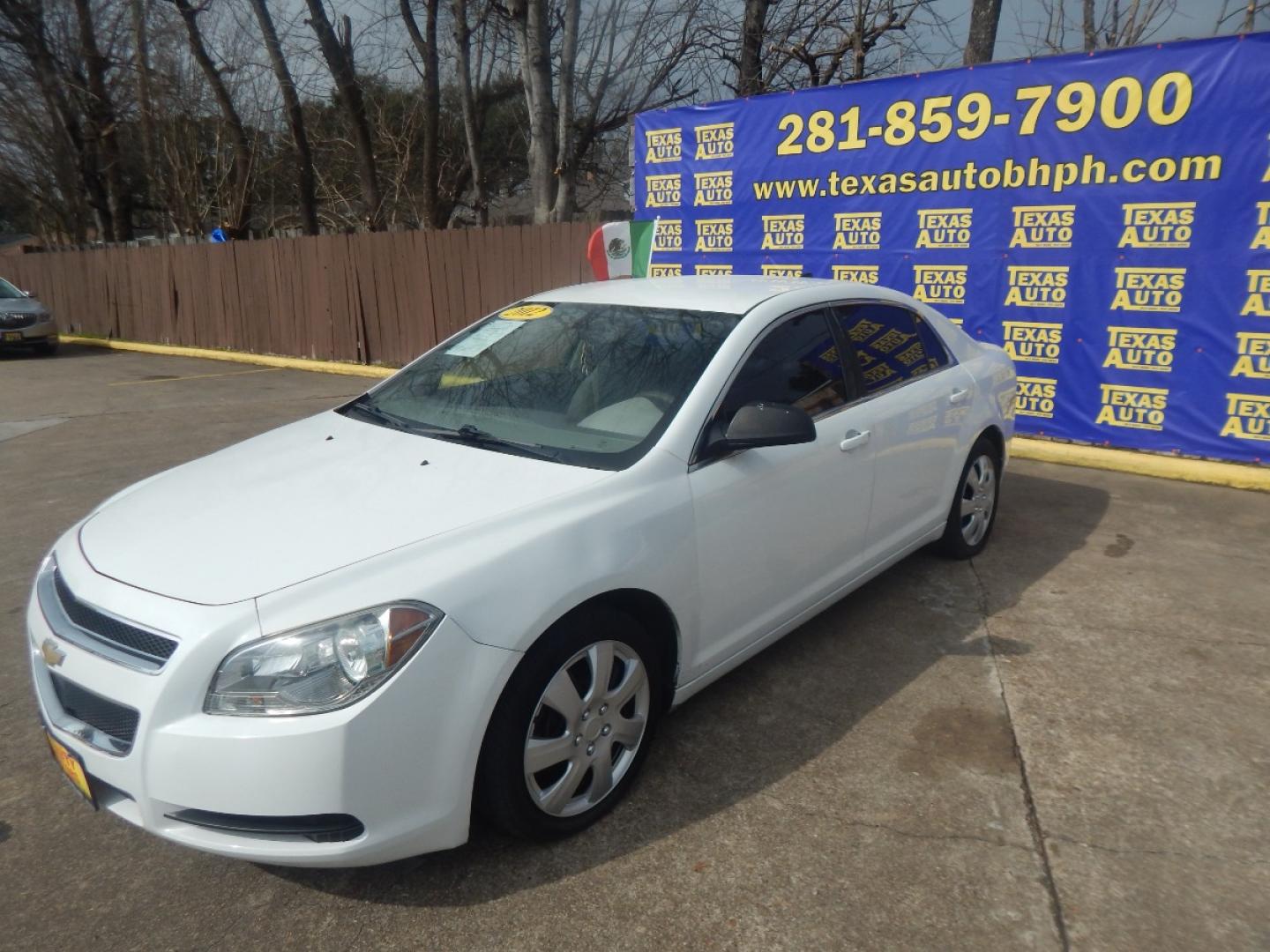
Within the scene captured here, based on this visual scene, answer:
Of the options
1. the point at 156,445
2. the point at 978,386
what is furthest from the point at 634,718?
the point at 156,445

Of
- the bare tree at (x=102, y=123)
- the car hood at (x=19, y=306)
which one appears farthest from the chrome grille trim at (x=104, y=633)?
the bare tree at (x=102, y=123)

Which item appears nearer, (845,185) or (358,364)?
(845,185)

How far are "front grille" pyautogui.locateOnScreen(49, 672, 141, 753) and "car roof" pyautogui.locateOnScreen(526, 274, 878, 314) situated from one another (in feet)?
7.59

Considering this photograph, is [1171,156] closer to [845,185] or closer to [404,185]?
[845,185]

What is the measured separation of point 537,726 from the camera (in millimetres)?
2566

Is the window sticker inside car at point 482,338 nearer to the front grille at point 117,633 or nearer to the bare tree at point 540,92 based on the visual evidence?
the front grille at point 117,633

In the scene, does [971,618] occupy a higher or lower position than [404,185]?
lower

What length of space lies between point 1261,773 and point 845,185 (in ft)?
20.3

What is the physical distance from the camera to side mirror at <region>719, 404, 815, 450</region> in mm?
2975

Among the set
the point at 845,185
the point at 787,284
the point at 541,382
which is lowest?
the point at 541,382

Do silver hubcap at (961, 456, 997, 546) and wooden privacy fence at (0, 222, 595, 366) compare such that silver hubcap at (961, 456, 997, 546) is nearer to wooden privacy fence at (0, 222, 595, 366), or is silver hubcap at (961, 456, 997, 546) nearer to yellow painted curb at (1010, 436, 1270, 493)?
yellow painted curb at (1010, 436, 1270, 493)

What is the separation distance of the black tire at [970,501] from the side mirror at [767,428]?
1921 millimetres

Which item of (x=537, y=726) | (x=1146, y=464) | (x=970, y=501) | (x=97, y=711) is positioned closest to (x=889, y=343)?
(x=970, y=501)

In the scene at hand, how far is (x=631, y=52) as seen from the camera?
18719mm
